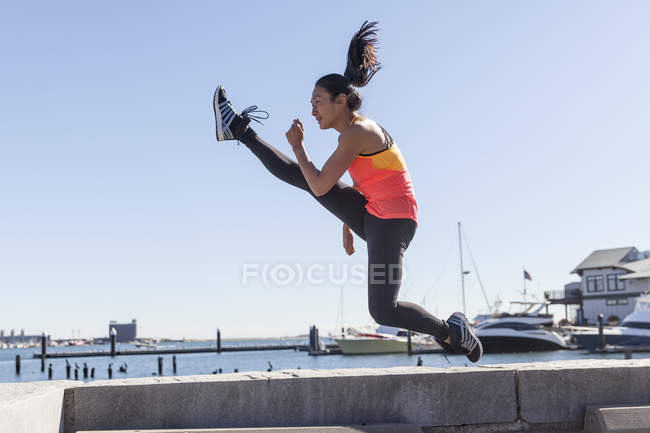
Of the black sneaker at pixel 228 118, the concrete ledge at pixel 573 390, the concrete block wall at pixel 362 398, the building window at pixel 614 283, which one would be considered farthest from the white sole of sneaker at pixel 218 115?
the building window at pixel 614 283

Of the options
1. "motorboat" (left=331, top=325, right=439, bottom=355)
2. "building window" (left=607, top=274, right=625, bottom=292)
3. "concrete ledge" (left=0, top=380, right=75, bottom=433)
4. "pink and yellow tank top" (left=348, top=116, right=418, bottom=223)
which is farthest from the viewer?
"motorboat" (left=331, top=325, right=439, bottom=355)

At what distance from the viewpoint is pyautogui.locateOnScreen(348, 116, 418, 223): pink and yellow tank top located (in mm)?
3451

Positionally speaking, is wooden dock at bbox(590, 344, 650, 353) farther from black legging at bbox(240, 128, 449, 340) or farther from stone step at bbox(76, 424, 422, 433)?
stone step at bbox(76, 424, 422, 433)

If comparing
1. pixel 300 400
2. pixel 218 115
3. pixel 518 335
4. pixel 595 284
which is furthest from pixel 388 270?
pixel 595 284

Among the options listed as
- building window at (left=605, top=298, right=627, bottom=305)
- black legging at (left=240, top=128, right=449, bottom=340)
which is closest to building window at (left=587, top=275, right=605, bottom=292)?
building window at (left=605, top=298, right=627, bottom=305)

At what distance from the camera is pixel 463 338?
3652 mm

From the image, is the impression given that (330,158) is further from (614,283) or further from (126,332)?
(126,332)

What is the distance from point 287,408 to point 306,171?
4.02 ft

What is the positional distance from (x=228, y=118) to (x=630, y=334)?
4322cm

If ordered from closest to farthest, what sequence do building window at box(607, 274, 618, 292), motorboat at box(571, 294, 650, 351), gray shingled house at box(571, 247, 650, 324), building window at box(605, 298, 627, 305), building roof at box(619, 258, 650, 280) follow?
motorboat at box(571, 294, 650, 351) → building roof at box(619, 258, 650, 280) → gray shingled house at box(571, 247, 650, 324) → building window at box(605, 298, 627, 305) → building window at box(607, 274, 618, 292)

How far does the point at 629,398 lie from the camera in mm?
3639

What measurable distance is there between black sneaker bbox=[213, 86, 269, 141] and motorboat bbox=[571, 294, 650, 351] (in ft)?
141

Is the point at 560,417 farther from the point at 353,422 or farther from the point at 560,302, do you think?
the point at 560,302

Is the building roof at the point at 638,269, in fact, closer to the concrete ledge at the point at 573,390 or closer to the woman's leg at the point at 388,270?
the concrete ledge at the point at 573,390
